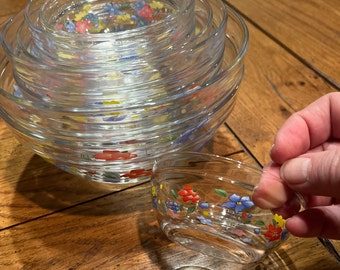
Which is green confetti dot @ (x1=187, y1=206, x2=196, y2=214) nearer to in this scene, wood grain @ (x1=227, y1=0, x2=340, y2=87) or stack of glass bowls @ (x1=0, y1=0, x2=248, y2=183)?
stack of glass bowls @ (x1=0, y1=0, x2=248, y2=183)

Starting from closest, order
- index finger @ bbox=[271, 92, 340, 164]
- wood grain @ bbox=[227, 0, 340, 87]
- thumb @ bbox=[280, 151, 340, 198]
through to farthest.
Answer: thumb @ bbox=[280, 151, 340, 198] < index finger @ bbox=[271, 92, 340, 164] < wood grain @ bbox=[227, 0, 340, 87]

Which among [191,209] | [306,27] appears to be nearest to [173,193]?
[191,209]

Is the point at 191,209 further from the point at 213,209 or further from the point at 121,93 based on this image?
the point at 121,93

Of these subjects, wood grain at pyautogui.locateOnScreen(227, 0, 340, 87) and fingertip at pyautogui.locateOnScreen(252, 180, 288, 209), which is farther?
wood grain at pyautogui.locateOnScreen(227, 0, 340, 87)

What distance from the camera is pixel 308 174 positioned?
37cm

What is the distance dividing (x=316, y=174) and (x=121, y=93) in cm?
19

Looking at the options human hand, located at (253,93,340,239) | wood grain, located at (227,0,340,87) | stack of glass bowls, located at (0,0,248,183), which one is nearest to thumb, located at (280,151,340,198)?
human hand, located at (253,93,340,239)

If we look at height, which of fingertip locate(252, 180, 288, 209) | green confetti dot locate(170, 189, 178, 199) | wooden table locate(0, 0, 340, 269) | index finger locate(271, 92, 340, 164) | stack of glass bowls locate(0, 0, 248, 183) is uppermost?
stack of glass bowls locate(0, 0, 248, 183)

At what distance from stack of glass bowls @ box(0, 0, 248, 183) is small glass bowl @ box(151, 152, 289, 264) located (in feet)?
0.14

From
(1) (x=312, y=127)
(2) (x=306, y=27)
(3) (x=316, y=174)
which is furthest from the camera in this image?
(2) (x=306, y=27)

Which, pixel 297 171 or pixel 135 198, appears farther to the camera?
pixel 135 198

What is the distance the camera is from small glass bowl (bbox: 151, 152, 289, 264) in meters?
0.42

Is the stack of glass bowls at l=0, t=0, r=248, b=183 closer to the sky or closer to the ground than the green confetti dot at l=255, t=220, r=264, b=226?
closer to the sky

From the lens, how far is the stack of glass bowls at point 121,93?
0.44 m
